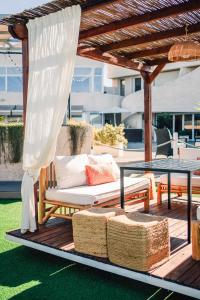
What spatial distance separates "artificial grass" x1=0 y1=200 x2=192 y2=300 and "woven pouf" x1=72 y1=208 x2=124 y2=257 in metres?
0.26

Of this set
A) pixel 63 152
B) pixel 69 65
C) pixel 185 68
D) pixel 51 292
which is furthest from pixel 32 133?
pixel 185 68

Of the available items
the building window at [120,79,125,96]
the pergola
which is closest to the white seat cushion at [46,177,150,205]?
the pergola

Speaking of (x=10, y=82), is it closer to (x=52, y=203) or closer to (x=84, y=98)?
(x=84, y=98)

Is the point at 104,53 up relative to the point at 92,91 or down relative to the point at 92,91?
down

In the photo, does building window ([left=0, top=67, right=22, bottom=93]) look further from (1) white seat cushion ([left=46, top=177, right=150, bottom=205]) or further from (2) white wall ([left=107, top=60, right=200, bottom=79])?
(1) white seat cushion ([left=46, top=177, right=150, bottom=205])

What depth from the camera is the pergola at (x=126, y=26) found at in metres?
4.50

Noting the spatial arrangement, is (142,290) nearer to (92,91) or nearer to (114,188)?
(114,188)

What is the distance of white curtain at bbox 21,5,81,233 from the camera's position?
4.45 metres

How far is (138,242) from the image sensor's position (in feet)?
11.3

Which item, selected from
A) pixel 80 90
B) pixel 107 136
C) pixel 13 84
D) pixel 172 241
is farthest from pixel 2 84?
pixel 172 241

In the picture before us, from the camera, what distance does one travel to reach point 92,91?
2830 cm

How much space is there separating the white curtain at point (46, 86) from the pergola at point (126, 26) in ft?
0.60

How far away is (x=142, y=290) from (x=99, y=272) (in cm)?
60

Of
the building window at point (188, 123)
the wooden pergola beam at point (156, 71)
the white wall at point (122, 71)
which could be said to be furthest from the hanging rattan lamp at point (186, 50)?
the white wall at point (122, 71)
